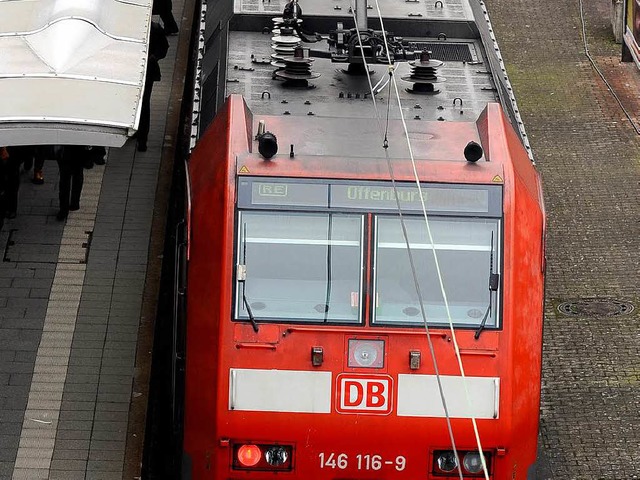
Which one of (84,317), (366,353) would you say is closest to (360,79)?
(366,353)

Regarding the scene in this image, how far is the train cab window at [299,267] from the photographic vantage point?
10445 mm

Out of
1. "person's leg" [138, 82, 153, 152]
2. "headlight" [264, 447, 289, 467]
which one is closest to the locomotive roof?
"headlight" [264, 447, 289, 467]

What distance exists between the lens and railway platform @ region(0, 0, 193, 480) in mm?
12375

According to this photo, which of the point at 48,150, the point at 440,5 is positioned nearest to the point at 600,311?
the point at 440,5

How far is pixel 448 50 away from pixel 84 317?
13.7 feet

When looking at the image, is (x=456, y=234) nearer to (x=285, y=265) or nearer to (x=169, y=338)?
(x=285, y=265)

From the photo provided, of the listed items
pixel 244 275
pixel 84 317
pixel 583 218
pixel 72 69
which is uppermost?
pixel 72 69

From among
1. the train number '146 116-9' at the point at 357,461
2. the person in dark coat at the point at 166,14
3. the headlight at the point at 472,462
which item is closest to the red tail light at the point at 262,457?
the train number '146 116-9' at the point at 357,461

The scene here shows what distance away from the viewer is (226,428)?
33.6 feet

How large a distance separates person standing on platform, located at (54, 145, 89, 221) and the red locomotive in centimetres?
436

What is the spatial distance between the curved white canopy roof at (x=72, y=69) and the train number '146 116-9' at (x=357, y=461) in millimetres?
3325

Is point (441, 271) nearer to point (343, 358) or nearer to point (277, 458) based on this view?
point (343, 358)

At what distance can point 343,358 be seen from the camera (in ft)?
33.9

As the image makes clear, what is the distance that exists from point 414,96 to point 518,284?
2.21 meters
